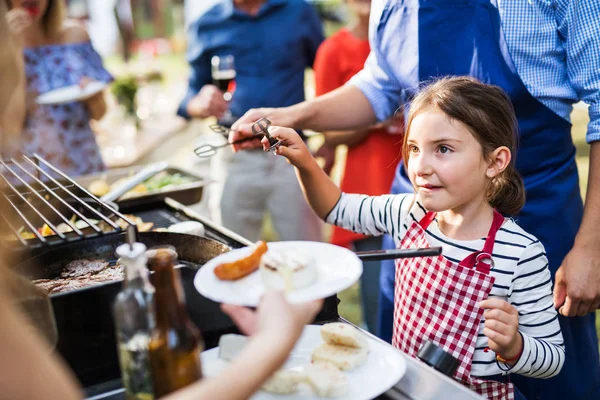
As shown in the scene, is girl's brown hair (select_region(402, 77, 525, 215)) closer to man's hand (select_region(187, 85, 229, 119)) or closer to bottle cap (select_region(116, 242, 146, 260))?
bottle cap (select_region(116, 242, 146, 260))

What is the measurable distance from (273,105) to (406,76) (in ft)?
6.66

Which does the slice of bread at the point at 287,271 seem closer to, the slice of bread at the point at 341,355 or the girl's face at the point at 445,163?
the slice of bread at the point at 341,355

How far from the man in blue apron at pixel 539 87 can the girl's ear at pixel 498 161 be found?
0.28m

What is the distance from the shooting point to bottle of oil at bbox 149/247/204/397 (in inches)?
41.4

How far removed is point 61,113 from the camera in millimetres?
3943

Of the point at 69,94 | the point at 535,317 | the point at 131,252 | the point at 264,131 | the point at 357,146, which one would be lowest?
the point at 535,317

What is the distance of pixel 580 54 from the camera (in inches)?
73.3

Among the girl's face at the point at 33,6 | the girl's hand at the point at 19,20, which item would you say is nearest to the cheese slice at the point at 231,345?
the girl's hand at the point at 19,20

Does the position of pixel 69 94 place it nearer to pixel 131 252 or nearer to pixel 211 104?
pixel 211 104

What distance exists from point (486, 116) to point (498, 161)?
0.43 feet

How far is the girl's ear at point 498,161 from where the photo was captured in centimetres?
176

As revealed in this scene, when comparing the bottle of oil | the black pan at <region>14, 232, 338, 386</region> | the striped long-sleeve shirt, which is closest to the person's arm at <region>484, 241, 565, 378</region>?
the striped long-sleeve shirt

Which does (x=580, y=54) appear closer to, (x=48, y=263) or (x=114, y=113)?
(x=48, y=263)

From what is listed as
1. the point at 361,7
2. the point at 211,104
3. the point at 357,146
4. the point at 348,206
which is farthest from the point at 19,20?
the point at 348,206
